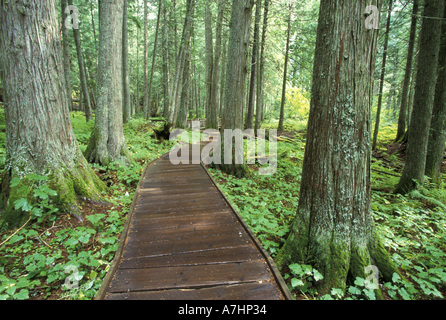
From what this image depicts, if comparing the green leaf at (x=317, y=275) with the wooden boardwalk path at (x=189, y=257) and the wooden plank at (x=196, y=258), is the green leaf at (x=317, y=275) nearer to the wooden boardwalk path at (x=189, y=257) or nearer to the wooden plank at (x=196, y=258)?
Answer: the wooden boardwalk path at (x=189, y=257)

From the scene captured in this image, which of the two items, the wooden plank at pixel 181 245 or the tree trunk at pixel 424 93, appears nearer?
the wooden plank at pixel 181 245

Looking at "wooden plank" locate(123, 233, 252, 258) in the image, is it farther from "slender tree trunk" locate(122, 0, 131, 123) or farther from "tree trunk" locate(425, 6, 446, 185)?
"slender tree trunk" locate(122, 0, 131, 123)

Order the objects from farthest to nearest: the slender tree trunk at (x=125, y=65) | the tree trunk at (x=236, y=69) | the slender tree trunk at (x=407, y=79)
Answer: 1. the slender tree trunk at (x=125, y=65)
2. the slender tree trunk at (x=407, y=79)
3. the tree trunk at (x=236, y=69)

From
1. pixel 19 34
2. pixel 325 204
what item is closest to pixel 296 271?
pixel 325 204

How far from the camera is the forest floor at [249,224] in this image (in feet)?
8.62

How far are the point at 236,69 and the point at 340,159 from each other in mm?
5682

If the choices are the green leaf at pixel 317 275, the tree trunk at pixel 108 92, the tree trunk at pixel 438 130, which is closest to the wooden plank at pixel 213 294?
the green leaf at pixel 317 275

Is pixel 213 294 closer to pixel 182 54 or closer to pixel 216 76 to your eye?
pixel 216 76

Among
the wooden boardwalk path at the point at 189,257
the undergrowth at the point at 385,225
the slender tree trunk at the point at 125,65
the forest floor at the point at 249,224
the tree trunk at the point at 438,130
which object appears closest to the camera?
the wooden boardwalk path at the point at 189,257

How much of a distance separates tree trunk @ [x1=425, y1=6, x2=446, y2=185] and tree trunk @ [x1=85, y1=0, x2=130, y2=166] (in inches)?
391

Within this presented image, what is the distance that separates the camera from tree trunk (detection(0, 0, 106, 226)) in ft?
11.5

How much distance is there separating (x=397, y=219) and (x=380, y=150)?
29.9ft

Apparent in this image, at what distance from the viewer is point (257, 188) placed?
22.5 feet

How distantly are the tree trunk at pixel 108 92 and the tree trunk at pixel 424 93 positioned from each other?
8.79 metres
